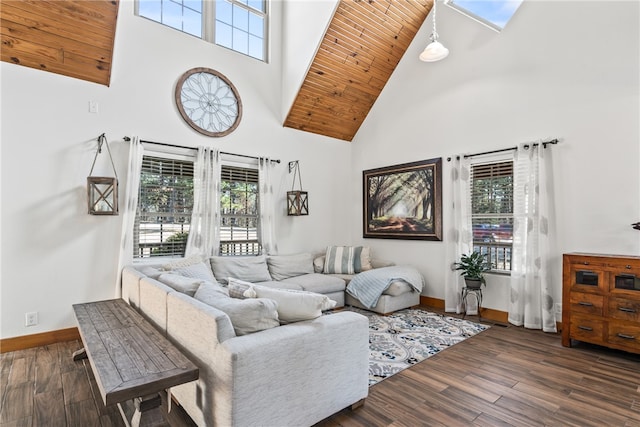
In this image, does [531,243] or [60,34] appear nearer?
[60,34]

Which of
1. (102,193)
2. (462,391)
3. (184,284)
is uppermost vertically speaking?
(102,193)

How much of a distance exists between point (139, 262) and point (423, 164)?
4.10 meters

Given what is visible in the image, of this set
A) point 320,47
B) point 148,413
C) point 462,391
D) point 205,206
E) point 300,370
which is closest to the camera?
point 148,413

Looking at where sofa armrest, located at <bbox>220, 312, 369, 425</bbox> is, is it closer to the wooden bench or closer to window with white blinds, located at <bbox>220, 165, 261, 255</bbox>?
the wooden bench

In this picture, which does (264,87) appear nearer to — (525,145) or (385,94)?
(385,94)

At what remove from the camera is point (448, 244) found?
4.64 metres

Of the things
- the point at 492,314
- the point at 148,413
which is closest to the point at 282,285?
the point at 148,413

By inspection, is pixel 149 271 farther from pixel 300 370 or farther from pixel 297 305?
pixel 300 370

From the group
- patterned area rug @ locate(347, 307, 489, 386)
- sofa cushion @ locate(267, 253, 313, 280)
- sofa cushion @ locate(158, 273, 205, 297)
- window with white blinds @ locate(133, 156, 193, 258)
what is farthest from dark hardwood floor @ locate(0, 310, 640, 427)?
sofa cushion @ locate(267, 253, 313, 280)

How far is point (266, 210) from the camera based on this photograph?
4.95 m

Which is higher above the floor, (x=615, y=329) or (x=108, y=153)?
(x=108, y=153)

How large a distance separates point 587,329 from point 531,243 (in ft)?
3.41

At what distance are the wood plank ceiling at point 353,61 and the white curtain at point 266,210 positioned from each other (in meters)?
0.92

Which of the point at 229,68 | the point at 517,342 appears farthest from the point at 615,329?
the point at 229,68
